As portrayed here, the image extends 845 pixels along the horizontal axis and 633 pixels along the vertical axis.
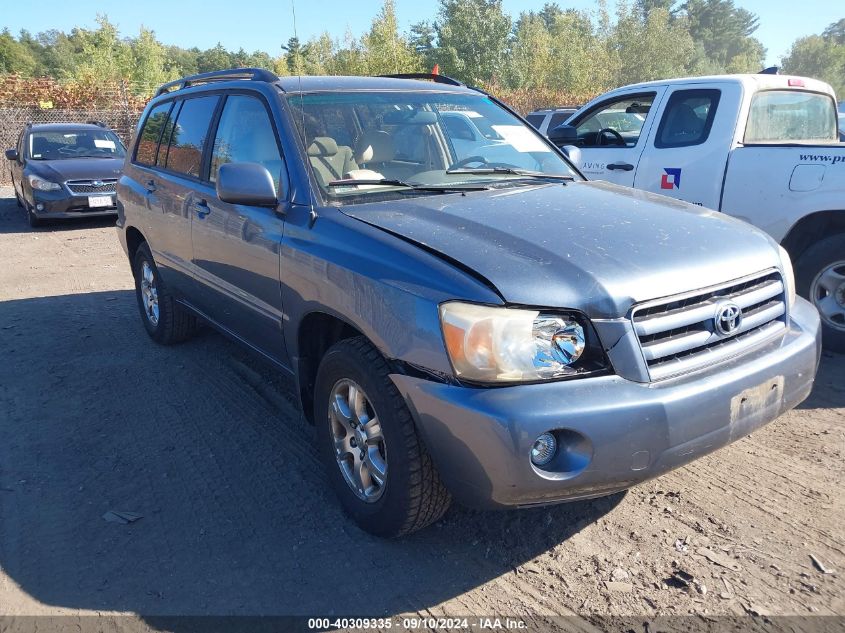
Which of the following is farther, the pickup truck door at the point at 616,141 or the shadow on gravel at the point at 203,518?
the pickup truck door at the point at 616,141

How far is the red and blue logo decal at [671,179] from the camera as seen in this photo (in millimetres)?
5578

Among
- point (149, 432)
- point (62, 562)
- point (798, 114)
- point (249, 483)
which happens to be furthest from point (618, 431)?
point (798, 114)

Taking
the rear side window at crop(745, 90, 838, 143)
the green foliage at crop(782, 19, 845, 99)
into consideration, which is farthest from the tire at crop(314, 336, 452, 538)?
the green foliage at crop(782, 19, 845, 99)

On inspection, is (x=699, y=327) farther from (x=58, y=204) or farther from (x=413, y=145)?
(x=58, y=204)

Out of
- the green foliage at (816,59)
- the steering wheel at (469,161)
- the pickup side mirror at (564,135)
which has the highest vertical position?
the green foliage at (816,59)

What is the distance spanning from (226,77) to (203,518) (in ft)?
8.89

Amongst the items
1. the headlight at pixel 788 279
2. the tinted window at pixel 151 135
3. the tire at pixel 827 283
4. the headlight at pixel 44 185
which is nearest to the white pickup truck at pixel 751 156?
the tire at pixel 827 283

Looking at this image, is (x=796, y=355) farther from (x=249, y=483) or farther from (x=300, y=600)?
(x=249, y=483)

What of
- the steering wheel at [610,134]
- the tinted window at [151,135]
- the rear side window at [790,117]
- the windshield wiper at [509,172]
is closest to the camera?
the windshield wiper at [509,172]

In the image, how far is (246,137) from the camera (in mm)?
3803

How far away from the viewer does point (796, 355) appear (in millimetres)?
2779

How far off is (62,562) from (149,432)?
1.21 m

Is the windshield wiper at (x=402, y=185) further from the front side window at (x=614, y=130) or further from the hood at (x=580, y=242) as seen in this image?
the front side window at (x=614, y=130)

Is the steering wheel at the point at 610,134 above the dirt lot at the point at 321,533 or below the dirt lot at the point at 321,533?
above
